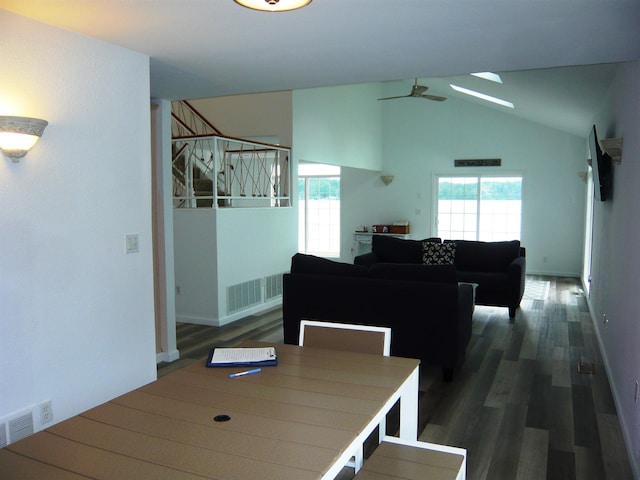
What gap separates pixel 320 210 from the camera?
11.8 m

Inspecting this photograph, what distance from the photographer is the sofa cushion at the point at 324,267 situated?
423cm

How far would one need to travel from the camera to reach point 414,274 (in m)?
3.99

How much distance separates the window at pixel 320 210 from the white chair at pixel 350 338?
9109mm

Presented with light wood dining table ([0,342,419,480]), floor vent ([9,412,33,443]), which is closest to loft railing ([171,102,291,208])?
floor vent ([9,412,33,443])

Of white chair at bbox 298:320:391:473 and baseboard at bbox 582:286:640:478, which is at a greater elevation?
white chair at bbox 298:320:391:473

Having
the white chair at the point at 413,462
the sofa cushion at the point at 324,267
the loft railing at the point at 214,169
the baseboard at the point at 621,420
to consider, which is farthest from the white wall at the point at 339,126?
the white chair at the point at 413,462

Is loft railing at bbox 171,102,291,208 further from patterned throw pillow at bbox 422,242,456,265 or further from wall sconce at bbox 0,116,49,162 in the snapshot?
wall sconce at bbox 0,116,49,162

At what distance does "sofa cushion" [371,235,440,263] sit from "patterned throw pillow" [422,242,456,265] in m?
0.10

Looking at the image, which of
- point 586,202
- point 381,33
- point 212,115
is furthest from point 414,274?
point 586,202

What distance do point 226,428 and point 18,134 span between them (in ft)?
5.72

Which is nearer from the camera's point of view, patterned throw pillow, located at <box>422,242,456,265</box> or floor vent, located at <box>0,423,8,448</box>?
floor vent, located at <box>0,423,8,448</box>

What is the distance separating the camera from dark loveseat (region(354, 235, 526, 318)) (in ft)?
20.5

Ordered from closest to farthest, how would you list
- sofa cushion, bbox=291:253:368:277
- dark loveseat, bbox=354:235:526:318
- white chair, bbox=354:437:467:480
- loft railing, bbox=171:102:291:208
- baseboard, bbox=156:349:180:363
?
1. white chair, bbox=354:437:467:480
2. sofa cushion, bbox=291:253:368:277
3. baseboard, bbox=156:349:180:363
4. loft railing, bbox=171:102:291:208
5. dark loveseat, bbox=354:235:526:318

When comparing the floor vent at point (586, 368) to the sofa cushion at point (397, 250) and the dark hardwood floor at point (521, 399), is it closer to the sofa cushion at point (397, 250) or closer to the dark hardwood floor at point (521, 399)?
the dark hardwood floor at point (521, 399)
